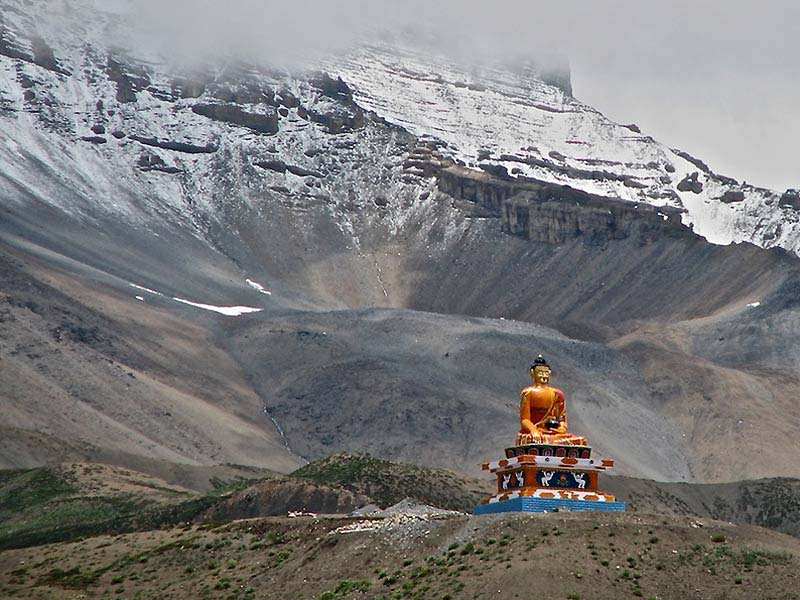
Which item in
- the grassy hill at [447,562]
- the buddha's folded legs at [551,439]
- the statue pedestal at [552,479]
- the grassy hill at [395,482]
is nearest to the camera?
the grassy hill at [447,562]

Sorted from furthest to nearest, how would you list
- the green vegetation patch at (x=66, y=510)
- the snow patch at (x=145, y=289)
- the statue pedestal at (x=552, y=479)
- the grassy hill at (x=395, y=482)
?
the snow patch at (x=145, y=289)
the grassy hill at (x=395, y=482)
the green vegetation patch at (x=66, y=510)
the statue pedestal at (x=552, y=479)

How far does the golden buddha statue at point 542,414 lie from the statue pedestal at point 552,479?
0.65 meters

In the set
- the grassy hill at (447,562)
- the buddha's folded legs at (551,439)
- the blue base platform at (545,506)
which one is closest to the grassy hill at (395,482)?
the buddha's folded legs at (551,439)

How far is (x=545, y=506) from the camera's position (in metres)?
52.9

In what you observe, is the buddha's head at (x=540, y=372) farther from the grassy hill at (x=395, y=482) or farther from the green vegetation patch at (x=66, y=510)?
the grassy hill at (x=395, y=482)

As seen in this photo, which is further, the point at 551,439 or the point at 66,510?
the point at 66,510

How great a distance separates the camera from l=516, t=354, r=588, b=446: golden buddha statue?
5600cm

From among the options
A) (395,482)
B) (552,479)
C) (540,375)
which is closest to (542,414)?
(540,375)

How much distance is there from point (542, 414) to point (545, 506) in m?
5.30

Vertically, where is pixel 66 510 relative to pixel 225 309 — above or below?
below

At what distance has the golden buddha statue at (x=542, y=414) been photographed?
5600 cm

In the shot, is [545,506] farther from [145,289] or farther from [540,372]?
[145,289]

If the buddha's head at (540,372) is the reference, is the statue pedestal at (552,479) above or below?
below

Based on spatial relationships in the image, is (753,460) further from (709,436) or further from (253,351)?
(253,351)
